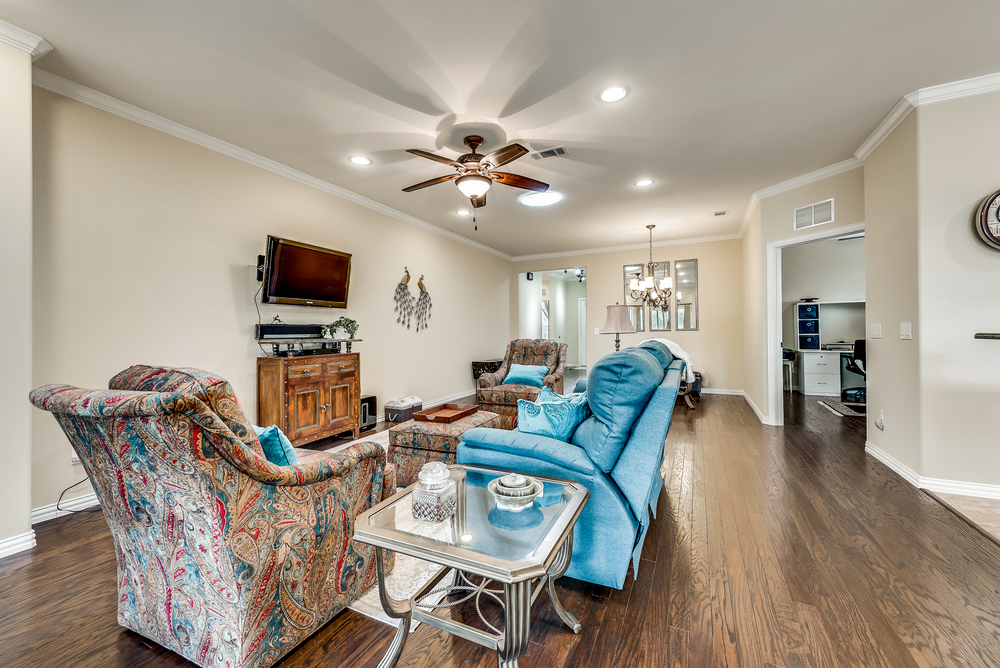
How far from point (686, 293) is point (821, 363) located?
7.78ft

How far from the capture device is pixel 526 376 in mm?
4652

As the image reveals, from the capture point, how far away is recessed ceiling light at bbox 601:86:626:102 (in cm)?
258

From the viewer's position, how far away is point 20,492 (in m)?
2.07

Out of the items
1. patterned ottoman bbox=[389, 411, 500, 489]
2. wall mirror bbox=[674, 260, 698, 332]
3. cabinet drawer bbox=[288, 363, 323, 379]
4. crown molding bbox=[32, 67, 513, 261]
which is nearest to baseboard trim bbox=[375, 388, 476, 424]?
cabinet drawer bbox=[288, 363, 323, 379]

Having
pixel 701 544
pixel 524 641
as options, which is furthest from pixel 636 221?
pixel 524 641

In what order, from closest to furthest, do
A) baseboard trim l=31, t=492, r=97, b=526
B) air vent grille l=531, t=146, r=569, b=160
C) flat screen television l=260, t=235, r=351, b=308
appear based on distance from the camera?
1. baseboard trim l=31, t=492, r=97, b=526
2. air vent grille l=531, t=146, r=569, b=160
3. flat screen television l=260, t=235, r=351, b=308

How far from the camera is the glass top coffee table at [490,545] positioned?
3.33ft

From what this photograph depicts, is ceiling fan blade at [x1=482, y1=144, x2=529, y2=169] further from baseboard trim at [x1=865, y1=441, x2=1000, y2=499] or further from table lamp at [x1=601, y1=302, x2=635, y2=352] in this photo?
baseboard trim at [x1=865, y1=441, x2=1000, y2=499]

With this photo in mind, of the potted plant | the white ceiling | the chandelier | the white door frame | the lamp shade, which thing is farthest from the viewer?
the chandelier

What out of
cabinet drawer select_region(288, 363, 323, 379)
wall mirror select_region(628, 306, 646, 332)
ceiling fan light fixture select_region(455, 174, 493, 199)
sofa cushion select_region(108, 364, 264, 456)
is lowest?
cabinet drawer select_region(288, 363, 323, 379)

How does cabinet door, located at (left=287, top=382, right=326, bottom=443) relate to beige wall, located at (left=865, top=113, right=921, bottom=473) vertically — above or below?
below

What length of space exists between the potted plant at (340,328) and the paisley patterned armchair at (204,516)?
2828mm

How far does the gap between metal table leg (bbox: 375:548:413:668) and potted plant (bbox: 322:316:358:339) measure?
10.5ft

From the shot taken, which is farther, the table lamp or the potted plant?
the table lamp
